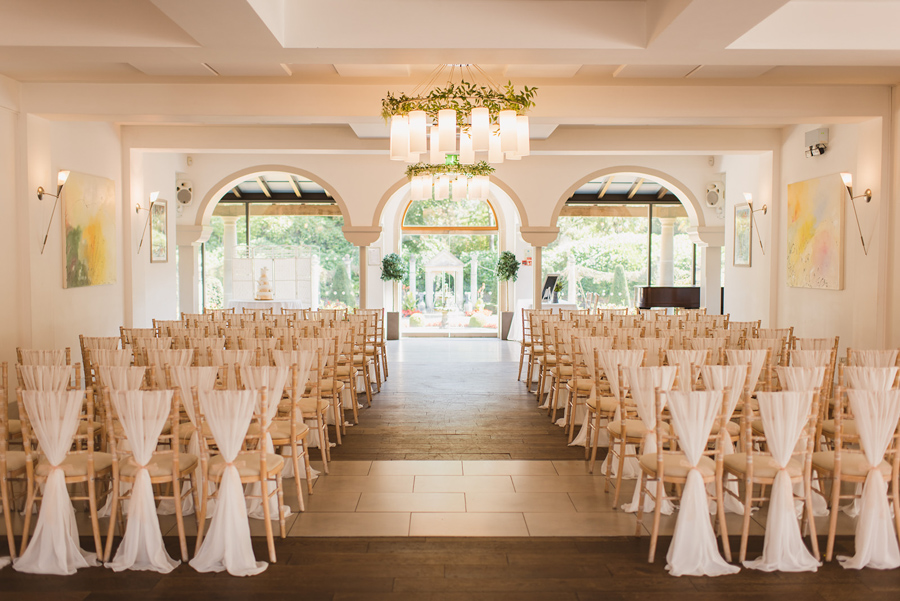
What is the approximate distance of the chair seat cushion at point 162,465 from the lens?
400 cm

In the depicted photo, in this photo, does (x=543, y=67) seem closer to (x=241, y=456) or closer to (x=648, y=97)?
(x=648, y=97)

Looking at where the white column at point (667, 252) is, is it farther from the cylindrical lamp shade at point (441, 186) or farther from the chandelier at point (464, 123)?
the chandelier at point (464, 123)

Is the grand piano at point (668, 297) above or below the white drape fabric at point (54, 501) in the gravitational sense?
above

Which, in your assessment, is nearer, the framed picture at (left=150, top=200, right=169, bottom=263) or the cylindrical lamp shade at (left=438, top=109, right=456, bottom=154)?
the cylindrical lamp shade at (left=438, top=109, right=456, bottom=154)

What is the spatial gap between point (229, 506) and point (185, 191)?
1082 cm

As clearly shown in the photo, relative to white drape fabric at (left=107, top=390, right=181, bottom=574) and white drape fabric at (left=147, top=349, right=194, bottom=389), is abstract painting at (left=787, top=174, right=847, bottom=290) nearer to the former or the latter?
white drape fabric at (left=147, top=349, right=194, bottom=389)

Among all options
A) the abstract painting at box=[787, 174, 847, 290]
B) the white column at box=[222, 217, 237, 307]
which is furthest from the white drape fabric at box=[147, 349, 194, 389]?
the white column at box=[222, 217, 237, 307]

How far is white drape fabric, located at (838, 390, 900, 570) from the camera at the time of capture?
3.84 metres

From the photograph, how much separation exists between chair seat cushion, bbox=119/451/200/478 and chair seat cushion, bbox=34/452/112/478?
0.11 m

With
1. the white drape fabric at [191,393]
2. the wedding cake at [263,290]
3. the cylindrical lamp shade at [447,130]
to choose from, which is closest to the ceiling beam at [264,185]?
the wedding cake at [263,290]

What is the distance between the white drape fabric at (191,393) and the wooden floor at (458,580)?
676 mm

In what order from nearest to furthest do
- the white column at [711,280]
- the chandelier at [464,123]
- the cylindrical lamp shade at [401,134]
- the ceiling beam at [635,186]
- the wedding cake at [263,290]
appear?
the chandelier at [464,123]
the cylindrical lamp shade at [401,134]
the wedding cake at [263,290]
the white column at [711,280]
the ceiling beam at [635,186]

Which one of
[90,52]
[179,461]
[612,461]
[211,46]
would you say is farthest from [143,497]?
[90,52]

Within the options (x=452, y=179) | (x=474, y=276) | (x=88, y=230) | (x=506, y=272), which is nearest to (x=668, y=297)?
(x=506, y=272)
